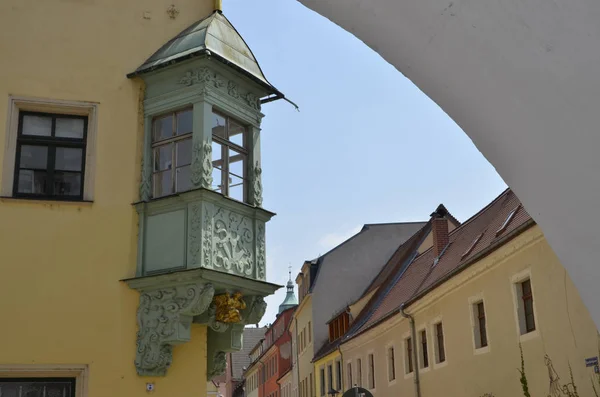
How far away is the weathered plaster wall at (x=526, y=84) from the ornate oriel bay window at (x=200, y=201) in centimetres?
778

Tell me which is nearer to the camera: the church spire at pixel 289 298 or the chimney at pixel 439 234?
the chimney at pixel 439 234

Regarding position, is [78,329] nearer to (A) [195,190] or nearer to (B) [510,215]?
(A) [195,190]

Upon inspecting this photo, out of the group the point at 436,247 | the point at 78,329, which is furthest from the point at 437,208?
the point at 78,329

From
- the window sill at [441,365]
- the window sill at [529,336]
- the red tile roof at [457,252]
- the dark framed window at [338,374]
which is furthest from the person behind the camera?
the dark framed window at [338,374]

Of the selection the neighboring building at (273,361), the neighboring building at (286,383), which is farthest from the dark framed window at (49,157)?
the neighboring building at (273,361)

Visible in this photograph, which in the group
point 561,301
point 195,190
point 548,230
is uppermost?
point 195,190

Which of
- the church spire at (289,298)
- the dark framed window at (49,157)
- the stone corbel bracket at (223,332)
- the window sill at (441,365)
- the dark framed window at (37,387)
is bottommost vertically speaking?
the dark framed window at (37,387)

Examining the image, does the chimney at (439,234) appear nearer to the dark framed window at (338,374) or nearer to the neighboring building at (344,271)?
the dark framed window at (338,374)

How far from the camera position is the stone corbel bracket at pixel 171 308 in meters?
9.98

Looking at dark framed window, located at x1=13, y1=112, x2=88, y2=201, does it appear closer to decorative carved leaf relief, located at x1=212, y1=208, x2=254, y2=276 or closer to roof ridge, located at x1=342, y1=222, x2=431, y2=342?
decorative carved leaf relief, located at x1=212, y1=208, x2=254, y2=276

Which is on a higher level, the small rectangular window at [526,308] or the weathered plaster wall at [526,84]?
the small rectangular window at [526,308]

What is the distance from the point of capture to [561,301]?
14508mm

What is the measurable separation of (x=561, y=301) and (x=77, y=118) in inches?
373

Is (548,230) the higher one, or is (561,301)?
(561,301)
